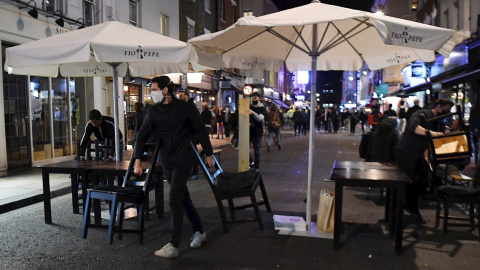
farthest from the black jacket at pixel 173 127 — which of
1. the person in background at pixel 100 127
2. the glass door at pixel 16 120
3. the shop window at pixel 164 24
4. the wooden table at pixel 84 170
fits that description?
the shop window at pixel 164 24

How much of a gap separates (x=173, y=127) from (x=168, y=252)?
1391 mm

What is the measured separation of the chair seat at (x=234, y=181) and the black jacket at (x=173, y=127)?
918 millimetres

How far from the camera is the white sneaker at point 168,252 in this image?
164 inches

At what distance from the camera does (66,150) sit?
481 inches

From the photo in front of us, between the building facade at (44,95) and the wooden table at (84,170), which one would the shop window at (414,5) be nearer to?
the building facade at (44,95)

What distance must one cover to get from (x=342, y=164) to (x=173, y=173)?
247cm

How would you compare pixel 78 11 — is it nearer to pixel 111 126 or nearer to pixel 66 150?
pixel 66 150

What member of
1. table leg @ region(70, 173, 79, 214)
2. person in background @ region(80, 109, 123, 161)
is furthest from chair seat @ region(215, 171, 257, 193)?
person in background @ region(80, 109, 123, 161)

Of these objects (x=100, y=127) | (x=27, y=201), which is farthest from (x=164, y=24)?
(x=27, y=201)

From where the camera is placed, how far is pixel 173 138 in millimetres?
4262

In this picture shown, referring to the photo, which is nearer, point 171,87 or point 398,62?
point 171,87

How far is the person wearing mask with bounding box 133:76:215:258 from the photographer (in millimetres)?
4215

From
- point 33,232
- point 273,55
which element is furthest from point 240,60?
point 33,232

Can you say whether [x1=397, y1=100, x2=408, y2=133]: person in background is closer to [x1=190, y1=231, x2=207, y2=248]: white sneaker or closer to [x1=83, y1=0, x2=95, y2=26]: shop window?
[x1=190, y1=231, x2=207, y2=248]: white sneaker
